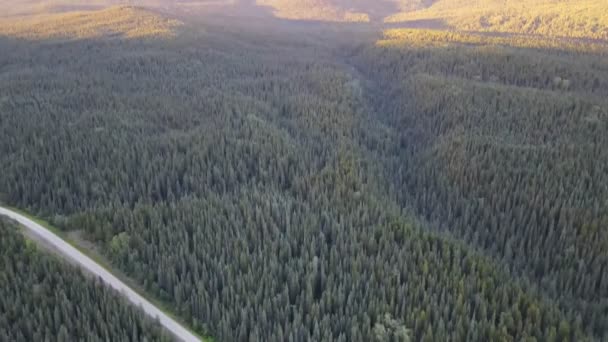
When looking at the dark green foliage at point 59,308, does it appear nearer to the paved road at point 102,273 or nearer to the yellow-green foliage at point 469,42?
the paved road at point 102,273

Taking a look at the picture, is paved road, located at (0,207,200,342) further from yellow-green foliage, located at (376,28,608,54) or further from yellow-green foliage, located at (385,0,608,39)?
yellow-green foliage, located at (385,0,608,39)

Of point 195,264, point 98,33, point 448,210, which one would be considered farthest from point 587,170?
point 98,33

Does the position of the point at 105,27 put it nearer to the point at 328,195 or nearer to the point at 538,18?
the point at 328,195

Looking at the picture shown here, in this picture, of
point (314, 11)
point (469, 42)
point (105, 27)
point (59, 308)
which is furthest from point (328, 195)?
point (314, 11)

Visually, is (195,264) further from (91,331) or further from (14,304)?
(14,304)

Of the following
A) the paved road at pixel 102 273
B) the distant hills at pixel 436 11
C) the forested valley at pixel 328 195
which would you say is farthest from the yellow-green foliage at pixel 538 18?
the paved road at pixel 102 273

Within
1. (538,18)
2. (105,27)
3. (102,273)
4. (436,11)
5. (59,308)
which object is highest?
(436,11)
